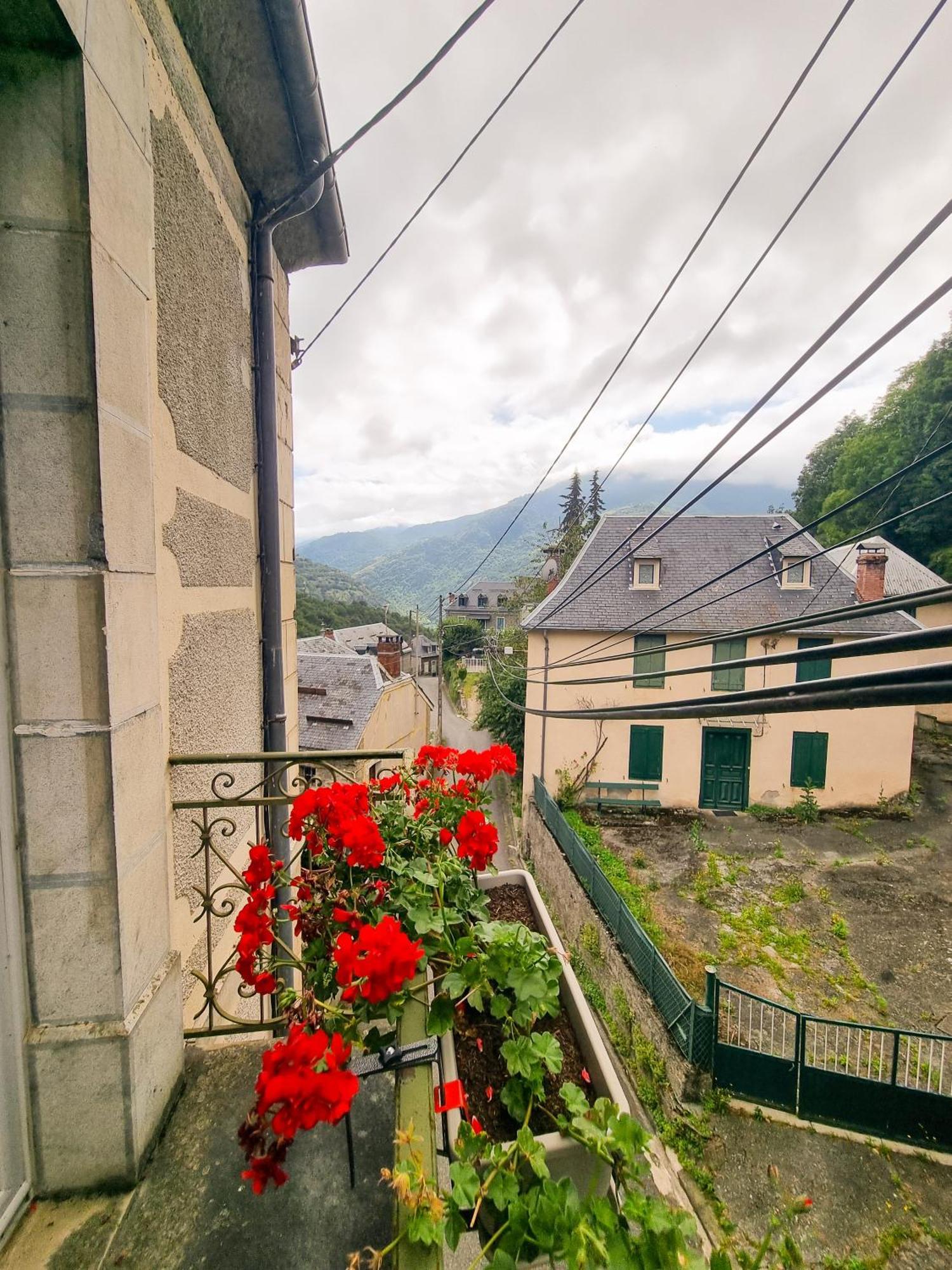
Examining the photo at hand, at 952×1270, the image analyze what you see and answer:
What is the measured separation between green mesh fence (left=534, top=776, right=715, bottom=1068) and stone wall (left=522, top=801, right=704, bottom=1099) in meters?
0.11

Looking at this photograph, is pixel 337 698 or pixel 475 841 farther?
pixel 337 698

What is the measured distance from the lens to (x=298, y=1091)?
93 centimetres

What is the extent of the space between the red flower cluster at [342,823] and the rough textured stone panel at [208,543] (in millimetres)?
957

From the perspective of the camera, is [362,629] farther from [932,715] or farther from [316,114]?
[316,114]

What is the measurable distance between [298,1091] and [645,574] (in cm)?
1492

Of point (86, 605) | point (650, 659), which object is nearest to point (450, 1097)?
point (86, 605)

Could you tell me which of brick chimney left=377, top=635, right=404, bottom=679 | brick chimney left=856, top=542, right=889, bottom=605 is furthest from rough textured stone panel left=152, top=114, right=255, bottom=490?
brick chimney left=377, top=635, right=404, bottom=679

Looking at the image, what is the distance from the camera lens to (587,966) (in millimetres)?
8516

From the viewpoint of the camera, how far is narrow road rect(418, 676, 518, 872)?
14.7 meters

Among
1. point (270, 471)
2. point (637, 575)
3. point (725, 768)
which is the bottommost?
point (725, 768)

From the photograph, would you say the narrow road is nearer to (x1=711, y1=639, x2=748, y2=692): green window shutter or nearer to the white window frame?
(x1=711, y1=639, x2=748, y2=692): green window shutter

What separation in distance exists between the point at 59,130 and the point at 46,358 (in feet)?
1.72

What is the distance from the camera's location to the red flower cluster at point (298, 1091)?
926 mm

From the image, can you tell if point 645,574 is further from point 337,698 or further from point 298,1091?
point 298,1091
